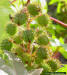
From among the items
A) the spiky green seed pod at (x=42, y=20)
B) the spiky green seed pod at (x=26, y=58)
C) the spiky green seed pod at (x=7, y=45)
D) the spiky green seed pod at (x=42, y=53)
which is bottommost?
the spiky green seed pod at (x=26, y=58)

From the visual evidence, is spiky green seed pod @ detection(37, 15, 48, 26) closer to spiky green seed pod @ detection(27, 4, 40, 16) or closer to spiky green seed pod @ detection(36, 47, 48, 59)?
spiky green seed pod @ detection(27, 4, 40, 16)

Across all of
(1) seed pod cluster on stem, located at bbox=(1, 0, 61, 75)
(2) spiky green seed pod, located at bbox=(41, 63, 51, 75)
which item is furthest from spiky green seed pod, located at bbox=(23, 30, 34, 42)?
(2) spiky green seed pod, located at bbox=(41, 63, 51, 75)

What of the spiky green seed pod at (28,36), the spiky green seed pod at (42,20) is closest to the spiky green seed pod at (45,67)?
the spiky green seed pod at (28,36)

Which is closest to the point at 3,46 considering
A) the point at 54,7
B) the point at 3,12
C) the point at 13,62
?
the point at 13,62

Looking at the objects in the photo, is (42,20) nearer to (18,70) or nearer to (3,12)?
(18,70)

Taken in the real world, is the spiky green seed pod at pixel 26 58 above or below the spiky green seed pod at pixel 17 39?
below

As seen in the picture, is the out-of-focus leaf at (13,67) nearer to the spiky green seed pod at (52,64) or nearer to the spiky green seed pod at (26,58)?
the spiky green seed pod at (26,58)

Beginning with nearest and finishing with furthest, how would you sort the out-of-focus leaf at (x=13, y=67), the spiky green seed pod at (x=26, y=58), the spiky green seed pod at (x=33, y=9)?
the out-of-focus leaf at (x=13, y=67)
the spiky green seed pod at (x=26, y=58)
the spiky green seed pod at (x=33, y=9)

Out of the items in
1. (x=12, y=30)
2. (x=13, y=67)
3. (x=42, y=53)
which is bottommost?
(x=13, y=67)

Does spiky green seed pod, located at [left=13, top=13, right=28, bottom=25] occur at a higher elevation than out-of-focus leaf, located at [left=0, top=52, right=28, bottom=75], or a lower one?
higher

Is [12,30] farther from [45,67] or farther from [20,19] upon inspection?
[45,67]

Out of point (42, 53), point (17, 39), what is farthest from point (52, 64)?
point (17, 39)
